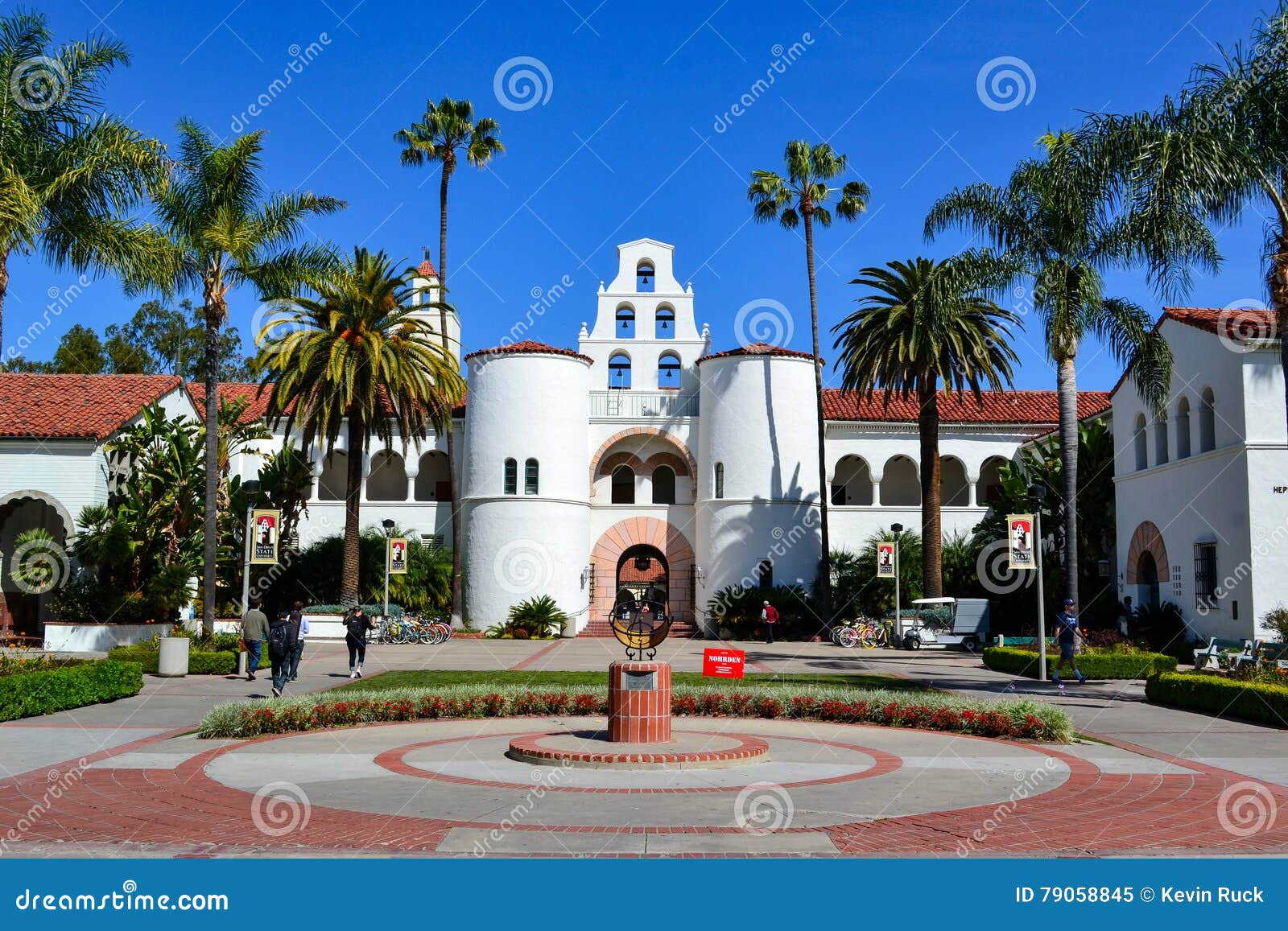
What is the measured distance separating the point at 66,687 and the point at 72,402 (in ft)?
62.0

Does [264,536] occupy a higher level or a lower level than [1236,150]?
lower

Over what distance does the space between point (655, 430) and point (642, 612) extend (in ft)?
91.4

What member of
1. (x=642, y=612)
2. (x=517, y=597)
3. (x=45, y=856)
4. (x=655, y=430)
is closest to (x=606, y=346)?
(x=655, y=430)

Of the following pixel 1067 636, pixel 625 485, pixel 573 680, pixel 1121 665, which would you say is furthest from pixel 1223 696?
pixel 625 485

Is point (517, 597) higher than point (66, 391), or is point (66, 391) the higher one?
point (66, 391)

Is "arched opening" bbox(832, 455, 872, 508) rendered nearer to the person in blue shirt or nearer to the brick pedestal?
the person in blue shirt

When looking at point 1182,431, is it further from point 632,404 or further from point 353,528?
point 353,528

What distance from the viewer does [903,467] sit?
4462 cm

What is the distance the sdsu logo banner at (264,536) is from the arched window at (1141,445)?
915 inches

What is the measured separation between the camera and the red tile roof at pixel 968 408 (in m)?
42.2

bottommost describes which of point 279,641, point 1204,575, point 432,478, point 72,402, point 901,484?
point 279,641

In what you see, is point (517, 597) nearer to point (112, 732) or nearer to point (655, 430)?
point (655, 430)

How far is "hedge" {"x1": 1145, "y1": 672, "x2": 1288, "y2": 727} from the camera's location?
1602 centimetres

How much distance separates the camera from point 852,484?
44.9 metres
